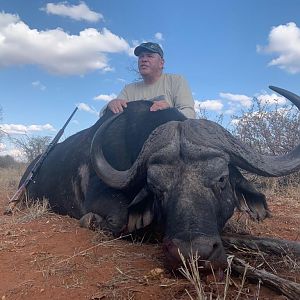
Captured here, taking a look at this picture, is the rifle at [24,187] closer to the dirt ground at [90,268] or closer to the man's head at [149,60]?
the dirt ground at [90,268]

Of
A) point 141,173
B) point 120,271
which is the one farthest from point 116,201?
point 120,271

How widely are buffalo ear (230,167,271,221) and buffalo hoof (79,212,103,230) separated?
56.8 inches

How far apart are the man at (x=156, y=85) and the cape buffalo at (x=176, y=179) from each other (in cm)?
128

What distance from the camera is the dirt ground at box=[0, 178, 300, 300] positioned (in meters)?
2.67

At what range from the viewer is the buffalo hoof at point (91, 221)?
4469mm

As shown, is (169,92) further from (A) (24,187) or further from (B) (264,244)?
(B) (264,244)

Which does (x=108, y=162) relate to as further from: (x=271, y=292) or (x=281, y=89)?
(x=271, y=292)

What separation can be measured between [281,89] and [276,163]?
0.67 m

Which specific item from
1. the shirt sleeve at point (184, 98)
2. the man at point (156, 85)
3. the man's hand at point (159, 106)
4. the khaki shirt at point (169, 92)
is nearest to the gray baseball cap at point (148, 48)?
the man at point (156, 85)

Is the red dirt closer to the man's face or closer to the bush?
the man's face

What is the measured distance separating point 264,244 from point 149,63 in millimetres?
3865

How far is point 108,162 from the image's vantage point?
4723 mm

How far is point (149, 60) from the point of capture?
6609mm

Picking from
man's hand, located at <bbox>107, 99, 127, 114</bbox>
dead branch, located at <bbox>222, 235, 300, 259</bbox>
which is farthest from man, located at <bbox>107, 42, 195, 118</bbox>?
dead branch, located at <bbox>222, 235, 300, 259</bbox>
